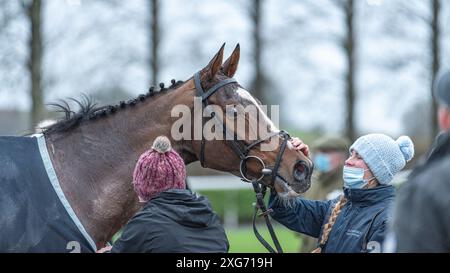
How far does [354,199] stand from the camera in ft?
11.7

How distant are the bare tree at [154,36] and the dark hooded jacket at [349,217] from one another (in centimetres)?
1242

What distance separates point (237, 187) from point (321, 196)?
33.2 ft

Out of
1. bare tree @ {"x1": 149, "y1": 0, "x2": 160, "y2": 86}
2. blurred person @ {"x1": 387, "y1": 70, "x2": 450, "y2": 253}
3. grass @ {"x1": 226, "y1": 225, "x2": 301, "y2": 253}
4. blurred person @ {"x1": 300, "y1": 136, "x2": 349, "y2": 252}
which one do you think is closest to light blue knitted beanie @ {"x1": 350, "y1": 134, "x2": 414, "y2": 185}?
blurred person @ {"x1": 387, "y1": 70, "x2": 450, "y2": 253}

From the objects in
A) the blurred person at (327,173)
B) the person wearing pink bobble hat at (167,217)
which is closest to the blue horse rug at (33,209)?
the person wearing pink bobble hat at (167,217)

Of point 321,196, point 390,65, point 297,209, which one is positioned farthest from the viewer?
point 390,65

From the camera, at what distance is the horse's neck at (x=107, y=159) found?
3.75 m

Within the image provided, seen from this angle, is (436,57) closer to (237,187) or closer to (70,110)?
(237,187)

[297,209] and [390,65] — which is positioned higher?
[390,65]

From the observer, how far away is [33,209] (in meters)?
3.55

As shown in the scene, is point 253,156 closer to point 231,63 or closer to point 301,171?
point 301,171

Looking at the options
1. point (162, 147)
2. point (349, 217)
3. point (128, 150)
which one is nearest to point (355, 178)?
point (349, 217)

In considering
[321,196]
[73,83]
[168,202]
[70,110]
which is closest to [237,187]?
[73,83]

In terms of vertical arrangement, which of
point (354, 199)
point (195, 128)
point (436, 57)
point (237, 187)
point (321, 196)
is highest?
point (436, 57)

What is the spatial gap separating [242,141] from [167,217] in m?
1.11
